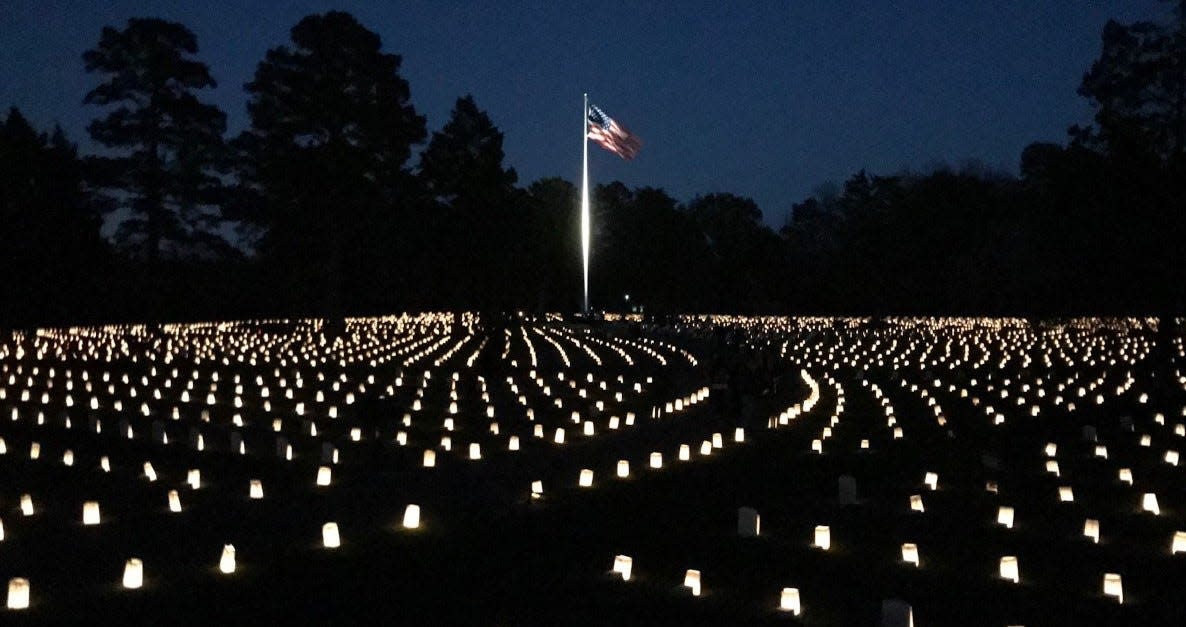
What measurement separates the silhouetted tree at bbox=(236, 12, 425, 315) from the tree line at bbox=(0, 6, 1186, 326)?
101mm

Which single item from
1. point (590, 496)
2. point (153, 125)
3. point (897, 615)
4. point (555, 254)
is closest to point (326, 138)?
point (153, 125)

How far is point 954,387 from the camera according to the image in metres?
23.5

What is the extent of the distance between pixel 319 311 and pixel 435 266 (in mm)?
13735

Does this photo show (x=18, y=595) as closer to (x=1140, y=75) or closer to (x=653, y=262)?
(x=1140, y=75)

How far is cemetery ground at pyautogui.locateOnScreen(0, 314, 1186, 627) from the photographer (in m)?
8.16

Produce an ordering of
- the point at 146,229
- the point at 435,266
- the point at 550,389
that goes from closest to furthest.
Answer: the point at 550,389, the point at 146,229, the point at 435,266

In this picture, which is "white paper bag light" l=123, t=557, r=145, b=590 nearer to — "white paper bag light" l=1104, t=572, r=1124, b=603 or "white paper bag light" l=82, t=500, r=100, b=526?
"white paper bag light" l=82, t=500, r=100, b=526

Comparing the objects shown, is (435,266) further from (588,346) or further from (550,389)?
(550,389)

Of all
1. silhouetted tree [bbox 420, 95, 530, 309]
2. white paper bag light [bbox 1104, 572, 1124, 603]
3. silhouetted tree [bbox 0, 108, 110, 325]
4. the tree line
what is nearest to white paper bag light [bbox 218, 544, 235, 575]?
white paper bag light [bbox 1104, 572, 1124, 603]

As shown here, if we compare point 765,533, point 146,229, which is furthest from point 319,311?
point 765,533

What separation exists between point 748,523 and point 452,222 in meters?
65.4

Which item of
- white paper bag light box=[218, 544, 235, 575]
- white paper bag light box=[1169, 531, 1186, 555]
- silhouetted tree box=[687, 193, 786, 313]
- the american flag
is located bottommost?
white paper bag light box=[1169, 531, 1186, 555]

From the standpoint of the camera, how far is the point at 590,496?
12.0 m

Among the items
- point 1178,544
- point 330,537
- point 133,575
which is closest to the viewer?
point 133,575
